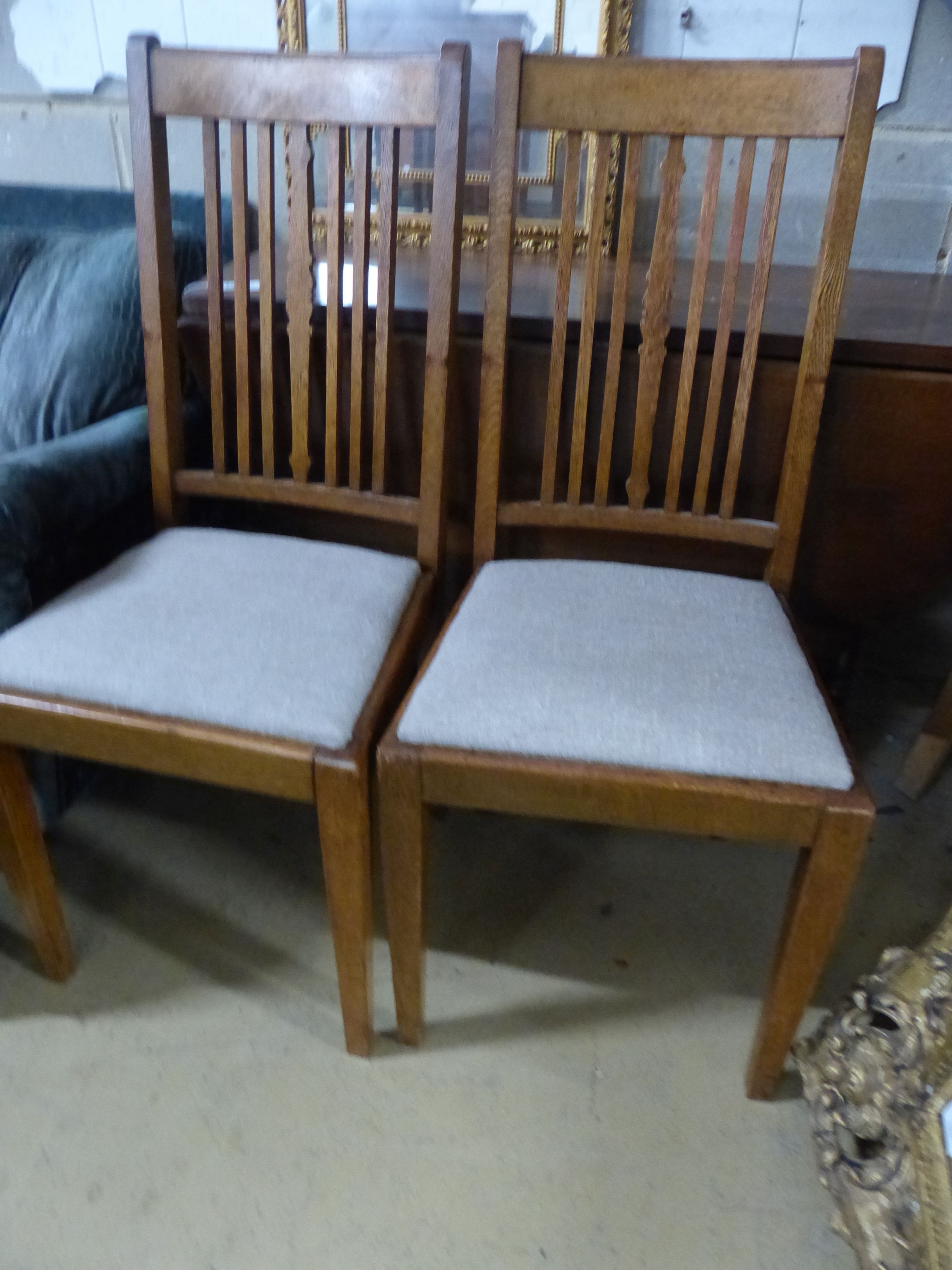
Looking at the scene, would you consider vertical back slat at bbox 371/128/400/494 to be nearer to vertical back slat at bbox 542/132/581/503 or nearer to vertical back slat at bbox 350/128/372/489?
vertical back slat at bbox 350/128/372/489

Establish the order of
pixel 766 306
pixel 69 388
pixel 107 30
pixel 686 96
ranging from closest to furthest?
pixel 686 96
pixel 766 306
pixel 69 388
pixel 107 30

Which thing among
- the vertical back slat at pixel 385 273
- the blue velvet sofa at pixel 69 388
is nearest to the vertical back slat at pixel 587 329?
the vertical back slat at pixel 385 273

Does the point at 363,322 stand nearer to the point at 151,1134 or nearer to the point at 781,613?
the point at 781,613

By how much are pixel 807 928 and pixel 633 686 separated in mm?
292

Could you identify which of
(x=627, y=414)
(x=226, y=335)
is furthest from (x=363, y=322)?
(x=627, y=414)

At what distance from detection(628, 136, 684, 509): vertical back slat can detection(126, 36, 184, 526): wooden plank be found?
1.98 ft

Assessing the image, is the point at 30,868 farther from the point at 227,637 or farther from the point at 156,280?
the point at 156,280

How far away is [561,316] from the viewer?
1015 mm

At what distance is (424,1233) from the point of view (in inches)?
33.5

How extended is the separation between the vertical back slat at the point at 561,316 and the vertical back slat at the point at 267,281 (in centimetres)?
35

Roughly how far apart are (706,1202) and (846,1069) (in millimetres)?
202

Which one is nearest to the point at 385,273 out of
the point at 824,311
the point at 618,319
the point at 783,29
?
the point at 618,319

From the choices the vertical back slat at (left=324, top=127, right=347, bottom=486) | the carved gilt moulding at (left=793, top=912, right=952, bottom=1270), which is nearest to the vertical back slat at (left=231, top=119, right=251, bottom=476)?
the vertical back slat at (left=324, top=127, right=347, bottom=486)

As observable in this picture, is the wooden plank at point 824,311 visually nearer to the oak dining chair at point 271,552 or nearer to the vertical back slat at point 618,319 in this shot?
the vertical back slat at point 618,319
